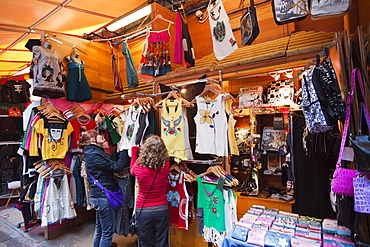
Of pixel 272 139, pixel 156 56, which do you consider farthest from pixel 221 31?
pixel 272 139

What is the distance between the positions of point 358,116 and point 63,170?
14.3 ft

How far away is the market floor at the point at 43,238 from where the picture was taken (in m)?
4.01

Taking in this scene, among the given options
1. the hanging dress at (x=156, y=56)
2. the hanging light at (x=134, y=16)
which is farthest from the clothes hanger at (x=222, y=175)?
the hanging light at (x=134, y=16)

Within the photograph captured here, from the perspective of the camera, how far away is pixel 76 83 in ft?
15.6

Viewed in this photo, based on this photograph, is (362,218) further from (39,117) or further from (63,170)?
(39,117)

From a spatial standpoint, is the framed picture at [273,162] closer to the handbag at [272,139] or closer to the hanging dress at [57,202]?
the handbag at [272,139]

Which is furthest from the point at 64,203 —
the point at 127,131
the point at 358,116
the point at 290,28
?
the point at 290,28

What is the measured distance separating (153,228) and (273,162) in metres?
2.45

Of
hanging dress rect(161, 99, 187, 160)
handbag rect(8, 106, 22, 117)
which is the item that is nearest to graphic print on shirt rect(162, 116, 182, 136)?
hanging dress rect(161, 99, 187, 160)

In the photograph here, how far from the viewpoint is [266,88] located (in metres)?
4.15

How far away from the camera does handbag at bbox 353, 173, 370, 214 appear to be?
143cm

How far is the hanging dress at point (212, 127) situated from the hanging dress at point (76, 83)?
2.96m

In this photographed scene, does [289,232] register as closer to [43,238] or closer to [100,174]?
[100,174]

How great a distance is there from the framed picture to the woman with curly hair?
224 centimetres
